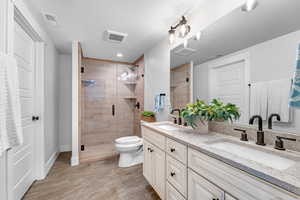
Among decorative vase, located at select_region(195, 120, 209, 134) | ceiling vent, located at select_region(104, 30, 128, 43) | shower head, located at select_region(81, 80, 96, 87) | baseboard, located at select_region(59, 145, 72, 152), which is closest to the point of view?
decorative vase, located at select_region(195, 120, 209, 134)

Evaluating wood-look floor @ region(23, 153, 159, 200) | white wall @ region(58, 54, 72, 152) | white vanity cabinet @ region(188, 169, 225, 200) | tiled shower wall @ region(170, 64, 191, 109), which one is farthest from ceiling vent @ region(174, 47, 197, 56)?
white wall @ region(58, 54, 72, 152)

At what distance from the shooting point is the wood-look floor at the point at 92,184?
1.58 metres

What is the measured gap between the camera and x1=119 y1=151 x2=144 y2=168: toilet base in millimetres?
2331

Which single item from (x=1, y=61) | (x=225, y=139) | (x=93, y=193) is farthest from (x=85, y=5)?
(x=93, y=193)

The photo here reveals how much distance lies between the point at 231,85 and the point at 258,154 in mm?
639

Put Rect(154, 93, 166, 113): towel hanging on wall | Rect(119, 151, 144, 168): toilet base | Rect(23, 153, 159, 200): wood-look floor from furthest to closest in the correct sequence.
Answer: Rect(119, 151, 144, 168): toilet base < Rect(154, 93, 166, 113): towel hanging on wall < Rect(23, 153, 159, 200): wood-look floor

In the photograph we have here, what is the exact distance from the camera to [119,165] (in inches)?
92.2

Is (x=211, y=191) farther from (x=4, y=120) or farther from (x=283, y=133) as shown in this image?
(x=4, y=120)

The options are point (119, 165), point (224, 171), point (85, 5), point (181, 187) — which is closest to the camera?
point (224, 171)

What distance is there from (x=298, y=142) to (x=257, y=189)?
53cm

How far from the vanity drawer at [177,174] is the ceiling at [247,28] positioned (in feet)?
3.76

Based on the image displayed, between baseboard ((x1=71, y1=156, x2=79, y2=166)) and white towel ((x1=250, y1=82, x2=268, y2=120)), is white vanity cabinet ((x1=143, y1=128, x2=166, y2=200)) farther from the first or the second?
baseboard ((x1=71, y1=156, x2=79, y2=166))

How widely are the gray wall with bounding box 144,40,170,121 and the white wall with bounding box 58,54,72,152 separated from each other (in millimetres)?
1859

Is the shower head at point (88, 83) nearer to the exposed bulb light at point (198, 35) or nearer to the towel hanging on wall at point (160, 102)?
the towel hanging on wall at point (160, 102)
